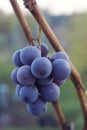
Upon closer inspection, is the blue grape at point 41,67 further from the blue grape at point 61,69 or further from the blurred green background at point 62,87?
the blurred green background at point 62,87

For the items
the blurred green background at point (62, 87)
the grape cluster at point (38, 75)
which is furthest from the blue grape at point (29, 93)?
the blurred green background at point (62, 87)

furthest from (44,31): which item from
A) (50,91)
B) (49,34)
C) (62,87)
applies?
(62,87)

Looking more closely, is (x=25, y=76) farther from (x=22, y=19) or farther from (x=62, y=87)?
(x=62, y=87)

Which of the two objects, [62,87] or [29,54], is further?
[62,87]

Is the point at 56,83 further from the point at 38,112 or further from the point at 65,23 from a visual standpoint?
the point at 65,23

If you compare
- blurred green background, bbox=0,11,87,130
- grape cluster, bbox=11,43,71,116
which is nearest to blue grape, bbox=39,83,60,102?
grape cluster, bbox=11,43,71,116

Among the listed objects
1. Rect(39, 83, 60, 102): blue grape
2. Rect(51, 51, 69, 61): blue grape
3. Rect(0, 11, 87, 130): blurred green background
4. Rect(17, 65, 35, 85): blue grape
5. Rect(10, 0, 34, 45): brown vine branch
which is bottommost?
Rect(0, 11, 87, 130): blurred green background

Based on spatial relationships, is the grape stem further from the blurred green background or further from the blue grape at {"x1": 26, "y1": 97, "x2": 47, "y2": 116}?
the blurred green background
